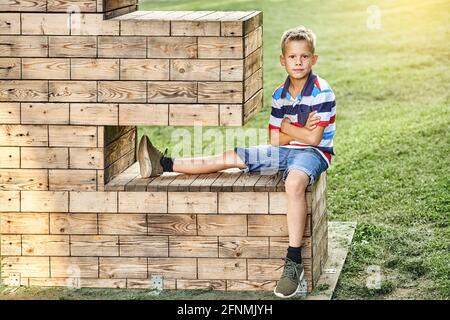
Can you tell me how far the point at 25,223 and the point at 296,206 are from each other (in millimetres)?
1655

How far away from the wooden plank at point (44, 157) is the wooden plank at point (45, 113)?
0.17 metres

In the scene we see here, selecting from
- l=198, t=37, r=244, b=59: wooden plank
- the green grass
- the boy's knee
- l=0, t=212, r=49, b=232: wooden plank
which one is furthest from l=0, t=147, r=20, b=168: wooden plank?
the boy's knee

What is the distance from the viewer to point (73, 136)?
6.70 metres

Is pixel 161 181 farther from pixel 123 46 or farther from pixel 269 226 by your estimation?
pixel 123 46

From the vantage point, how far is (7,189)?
679cm

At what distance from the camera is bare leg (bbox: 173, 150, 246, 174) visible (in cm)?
689

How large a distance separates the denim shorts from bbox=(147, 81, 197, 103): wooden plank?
56cm

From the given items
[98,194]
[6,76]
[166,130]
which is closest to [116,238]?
[98,194]

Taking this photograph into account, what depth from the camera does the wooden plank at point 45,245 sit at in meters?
6.77

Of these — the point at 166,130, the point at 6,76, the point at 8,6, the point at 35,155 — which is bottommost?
the point at 166,130

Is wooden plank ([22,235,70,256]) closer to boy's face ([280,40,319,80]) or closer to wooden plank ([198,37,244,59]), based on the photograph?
wooden plank ([198,37,244,59])

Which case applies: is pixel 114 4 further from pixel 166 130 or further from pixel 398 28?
pixel 398 28

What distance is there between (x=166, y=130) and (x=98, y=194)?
6691 mm

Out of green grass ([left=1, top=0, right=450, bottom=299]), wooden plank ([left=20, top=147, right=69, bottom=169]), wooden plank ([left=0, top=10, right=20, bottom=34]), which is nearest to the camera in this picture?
A: wooden plank ([left=0, top=10, right=20, bottom=34])
